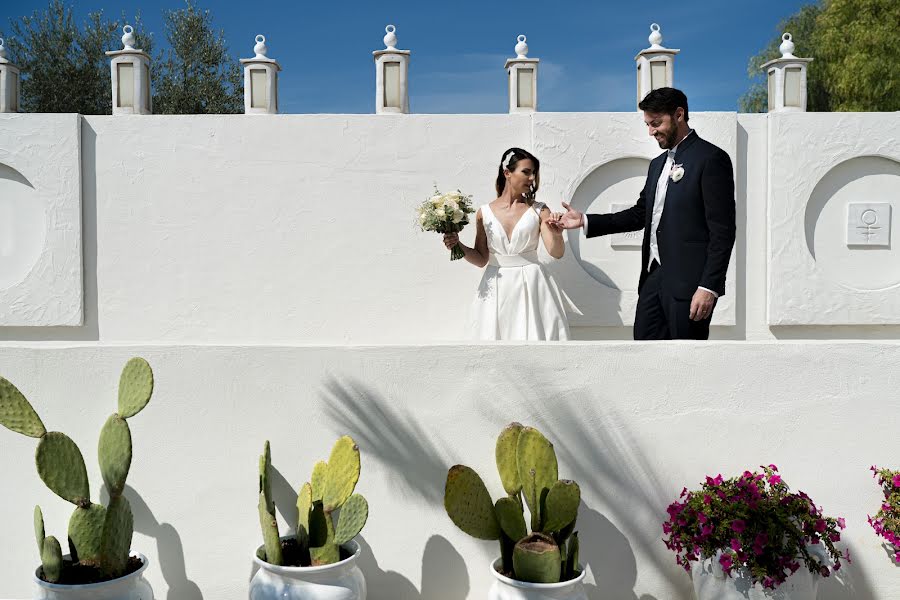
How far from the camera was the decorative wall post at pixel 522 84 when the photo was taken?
6.50 m

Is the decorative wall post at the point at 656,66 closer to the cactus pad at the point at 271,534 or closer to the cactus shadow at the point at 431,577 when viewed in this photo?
the cactus shadow at the point at 431,577

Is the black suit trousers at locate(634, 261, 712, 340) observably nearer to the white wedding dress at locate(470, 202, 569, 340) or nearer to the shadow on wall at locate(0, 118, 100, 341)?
the white wedding dress at locate(470, 202, 569, 340)

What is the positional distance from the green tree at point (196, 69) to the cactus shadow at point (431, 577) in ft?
46.0

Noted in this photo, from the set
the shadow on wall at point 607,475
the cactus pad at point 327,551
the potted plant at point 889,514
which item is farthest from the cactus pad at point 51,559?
the potted plant at point 889,514

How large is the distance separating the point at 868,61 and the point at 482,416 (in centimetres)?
1695

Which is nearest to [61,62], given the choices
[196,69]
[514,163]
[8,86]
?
[196,69]

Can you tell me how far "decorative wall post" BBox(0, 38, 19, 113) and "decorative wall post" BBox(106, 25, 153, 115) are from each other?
975 mm

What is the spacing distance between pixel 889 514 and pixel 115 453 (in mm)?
3127

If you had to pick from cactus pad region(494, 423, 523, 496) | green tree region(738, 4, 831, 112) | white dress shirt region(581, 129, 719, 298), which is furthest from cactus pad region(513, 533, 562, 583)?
green tree region(738, 4, 831, 112)

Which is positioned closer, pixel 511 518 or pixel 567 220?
pixel 511 518

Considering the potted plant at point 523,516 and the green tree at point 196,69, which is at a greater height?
the green tree at point 196,69

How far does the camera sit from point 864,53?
16.7 meters

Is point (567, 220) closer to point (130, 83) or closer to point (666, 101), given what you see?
point (666, 101)

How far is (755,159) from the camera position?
648 cm
